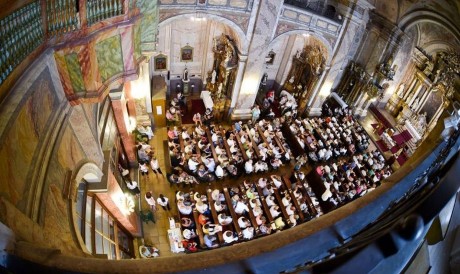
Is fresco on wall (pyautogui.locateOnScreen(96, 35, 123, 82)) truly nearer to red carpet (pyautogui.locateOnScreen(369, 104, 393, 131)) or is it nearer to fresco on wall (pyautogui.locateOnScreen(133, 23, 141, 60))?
fresco on wall (pyautogui.locateOnScreen(133, 23, 141, 60))

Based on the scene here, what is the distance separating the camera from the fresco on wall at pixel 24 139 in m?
3.56

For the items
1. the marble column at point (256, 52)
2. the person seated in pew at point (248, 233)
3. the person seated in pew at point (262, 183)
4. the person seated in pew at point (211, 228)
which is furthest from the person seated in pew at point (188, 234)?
the marble column at point (256, 52)

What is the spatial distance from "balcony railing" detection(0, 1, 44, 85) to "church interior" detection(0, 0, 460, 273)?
0.03 metres

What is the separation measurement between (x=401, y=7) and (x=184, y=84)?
1080 cm

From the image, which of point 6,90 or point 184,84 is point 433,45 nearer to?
point 184,84

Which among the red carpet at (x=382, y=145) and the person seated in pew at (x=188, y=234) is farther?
the red carpet at (x=382, y=145)

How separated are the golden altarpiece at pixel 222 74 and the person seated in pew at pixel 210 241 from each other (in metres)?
6.84

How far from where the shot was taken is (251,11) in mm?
12516

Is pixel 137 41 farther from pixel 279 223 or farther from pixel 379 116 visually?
pixel 379 116

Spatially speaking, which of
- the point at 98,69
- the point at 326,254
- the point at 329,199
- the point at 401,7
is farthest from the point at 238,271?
the point at 401,7

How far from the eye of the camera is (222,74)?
15070 mm

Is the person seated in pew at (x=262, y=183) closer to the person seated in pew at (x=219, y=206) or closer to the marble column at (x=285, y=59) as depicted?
the person seated in pew at (x=219, y=206)

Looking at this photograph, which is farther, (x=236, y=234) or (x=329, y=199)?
(x=329, y=199)

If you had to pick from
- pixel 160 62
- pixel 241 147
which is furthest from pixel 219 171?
pixel 160 62
